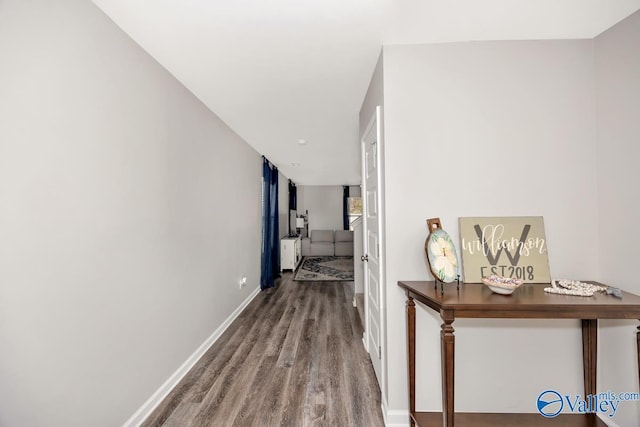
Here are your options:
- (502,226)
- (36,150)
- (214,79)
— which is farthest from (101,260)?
(502,226)

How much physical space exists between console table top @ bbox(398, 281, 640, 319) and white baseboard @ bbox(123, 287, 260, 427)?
1.85 meters

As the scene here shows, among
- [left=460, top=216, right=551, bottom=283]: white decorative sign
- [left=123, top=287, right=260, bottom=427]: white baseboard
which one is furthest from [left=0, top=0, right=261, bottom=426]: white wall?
[left=460, top=216, right=551, bottom=283]: white decorative sign

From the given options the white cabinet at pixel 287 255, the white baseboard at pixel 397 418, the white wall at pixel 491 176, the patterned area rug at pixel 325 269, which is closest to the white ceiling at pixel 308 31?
the white wall at pixel 491 176

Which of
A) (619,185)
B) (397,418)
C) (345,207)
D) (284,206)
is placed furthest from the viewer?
(345,207)

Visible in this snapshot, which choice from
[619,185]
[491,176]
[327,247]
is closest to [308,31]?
[491,176]

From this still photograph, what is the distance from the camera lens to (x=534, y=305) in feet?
3.96

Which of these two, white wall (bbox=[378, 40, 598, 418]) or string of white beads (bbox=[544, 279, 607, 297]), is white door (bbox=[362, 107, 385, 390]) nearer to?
white wall (bbox=[378, 40, 598, 418])

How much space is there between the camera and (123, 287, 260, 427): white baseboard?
166cm

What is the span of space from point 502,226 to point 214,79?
2.29 meters

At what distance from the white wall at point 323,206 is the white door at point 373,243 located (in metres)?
6.70

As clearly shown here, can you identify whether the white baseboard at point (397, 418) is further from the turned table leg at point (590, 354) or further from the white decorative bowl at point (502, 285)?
the turned table leg at point (590, 354)

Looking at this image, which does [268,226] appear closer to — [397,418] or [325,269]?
[325,269]

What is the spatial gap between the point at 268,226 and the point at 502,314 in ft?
13.4

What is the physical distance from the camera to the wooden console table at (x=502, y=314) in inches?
46.9
